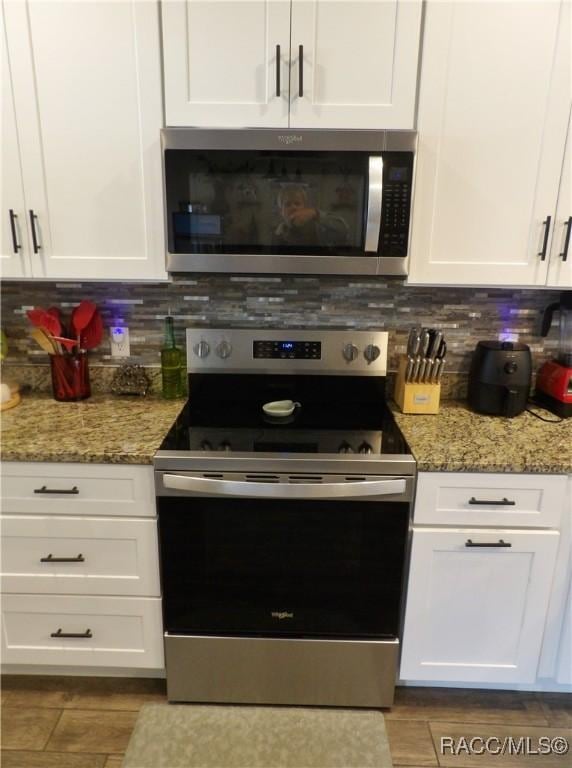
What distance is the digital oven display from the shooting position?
6.37 feet

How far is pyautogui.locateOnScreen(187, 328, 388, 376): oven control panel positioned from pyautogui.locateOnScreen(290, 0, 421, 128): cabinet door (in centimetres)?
69

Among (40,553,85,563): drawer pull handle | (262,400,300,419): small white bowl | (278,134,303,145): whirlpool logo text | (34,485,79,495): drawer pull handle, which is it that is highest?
(278,134,303,145): whirlpool logo text

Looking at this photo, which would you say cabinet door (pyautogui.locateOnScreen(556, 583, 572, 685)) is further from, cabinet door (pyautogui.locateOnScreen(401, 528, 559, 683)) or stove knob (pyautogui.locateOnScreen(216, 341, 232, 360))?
stove knob (pyautogui.locateOnScreen(216, 341, 232, 360))

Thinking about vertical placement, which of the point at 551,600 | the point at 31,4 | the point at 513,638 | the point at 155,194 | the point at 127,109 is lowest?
the point at 513,638

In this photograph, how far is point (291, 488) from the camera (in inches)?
59.9

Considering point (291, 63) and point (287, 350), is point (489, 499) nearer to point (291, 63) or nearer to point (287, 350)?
point (287, 350)

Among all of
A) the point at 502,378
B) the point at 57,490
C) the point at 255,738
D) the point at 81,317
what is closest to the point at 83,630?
the point at 57,490

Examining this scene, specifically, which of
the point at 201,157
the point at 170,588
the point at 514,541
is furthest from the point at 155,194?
the point at 514,541

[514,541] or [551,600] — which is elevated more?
[514,541]

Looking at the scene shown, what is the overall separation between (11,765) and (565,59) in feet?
8.52

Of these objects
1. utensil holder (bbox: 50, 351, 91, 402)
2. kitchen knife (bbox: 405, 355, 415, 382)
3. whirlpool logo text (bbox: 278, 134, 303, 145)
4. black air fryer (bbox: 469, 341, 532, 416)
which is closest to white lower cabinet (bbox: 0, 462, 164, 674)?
utensil holder (bbox: 50, 351, 91, 402)

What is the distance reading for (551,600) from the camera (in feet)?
5.49

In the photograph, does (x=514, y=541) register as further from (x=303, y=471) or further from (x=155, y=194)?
(x=155, y=194)

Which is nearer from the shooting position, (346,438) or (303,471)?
(303,471)
